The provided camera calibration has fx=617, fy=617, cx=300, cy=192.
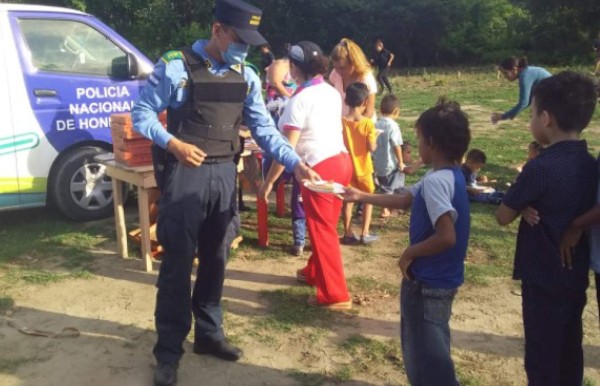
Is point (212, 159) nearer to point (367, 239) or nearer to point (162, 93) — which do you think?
point (162, 93)

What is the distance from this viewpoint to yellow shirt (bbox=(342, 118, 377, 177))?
5266 millimetres

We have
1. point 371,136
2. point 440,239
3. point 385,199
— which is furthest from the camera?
point 371,136

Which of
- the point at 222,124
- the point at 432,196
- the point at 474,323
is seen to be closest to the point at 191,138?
the point at 222,124

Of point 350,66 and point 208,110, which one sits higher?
point 350,66

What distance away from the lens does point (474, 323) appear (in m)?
4.10

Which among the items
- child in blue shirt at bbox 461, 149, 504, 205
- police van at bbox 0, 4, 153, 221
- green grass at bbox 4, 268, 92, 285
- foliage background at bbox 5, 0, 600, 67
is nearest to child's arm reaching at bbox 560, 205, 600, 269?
green grass at bbox 4, 268, 92, 285

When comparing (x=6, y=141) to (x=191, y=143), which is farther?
(x=6, y=141)

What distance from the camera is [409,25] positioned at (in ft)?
110

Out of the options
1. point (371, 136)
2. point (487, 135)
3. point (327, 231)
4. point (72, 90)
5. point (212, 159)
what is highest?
point (72, 90)

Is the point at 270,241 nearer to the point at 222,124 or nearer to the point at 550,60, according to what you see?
the point at 222,124

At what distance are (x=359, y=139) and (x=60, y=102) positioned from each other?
111 inches

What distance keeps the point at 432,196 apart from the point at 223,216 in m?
1.25

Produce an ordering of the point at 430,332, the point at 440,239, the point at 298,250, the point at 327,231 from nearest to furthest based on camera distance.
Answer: the point at 440,239
the point at 430,332
the point at 327,231
the point at 298,250

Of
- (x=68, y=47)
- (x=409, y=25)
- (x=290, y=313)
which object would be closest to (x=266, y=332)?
(x=290, y=313)
